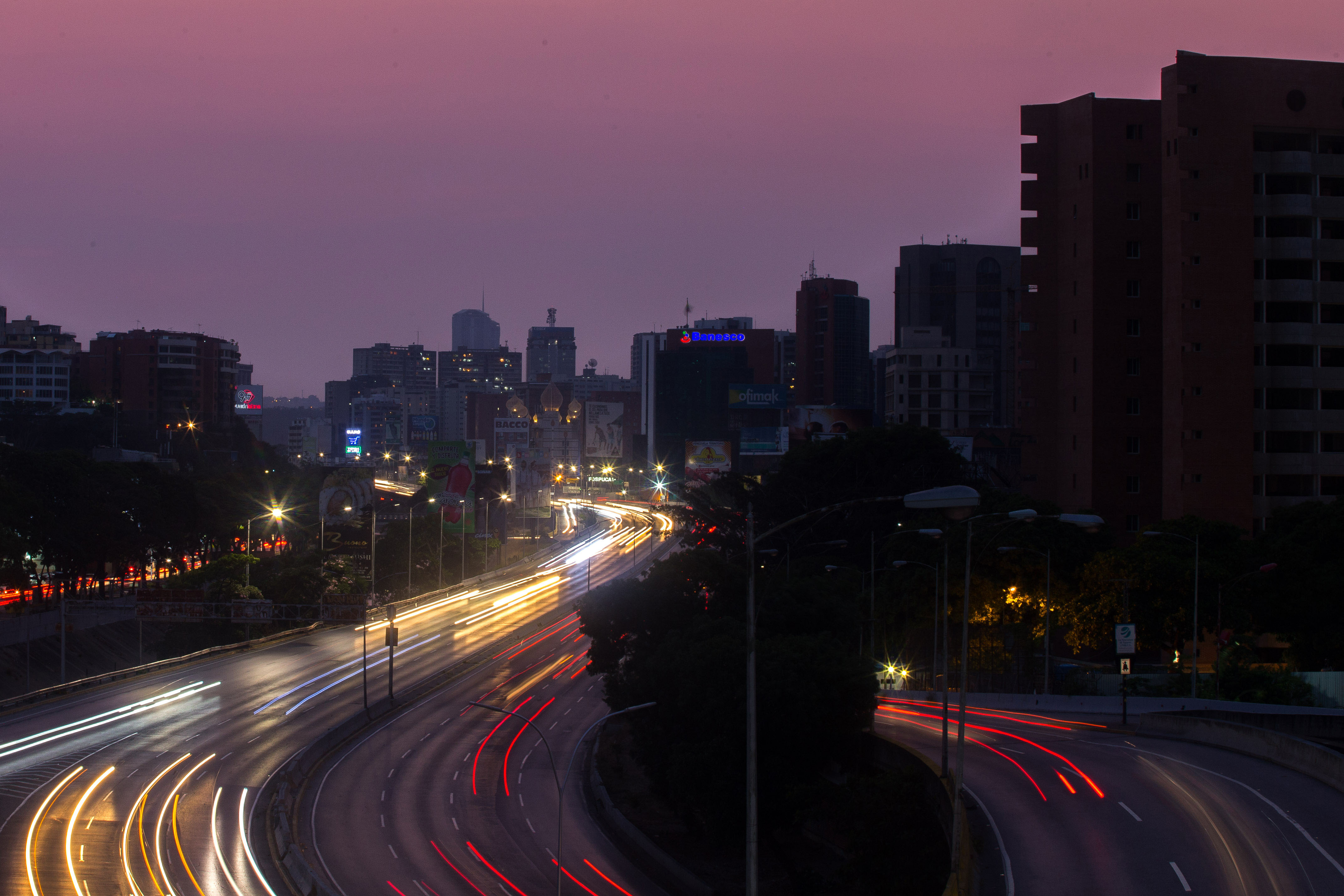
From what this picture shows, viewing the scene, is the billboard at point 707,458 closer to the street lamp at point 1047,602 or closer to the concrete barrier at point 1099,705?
the street lamp at point 1047,602

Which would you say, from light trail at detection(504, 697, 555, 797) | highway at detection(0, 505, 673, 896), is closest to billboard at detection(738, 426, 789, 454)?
highway at detection(0, 505, 673, 896)

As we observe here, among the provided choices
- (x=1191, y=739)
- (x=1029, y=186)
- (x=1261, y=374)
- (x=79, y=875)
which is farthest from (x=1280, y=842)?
(x=1029, y=186)

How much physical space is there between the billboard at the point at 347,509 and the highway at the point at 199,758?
2729 cm

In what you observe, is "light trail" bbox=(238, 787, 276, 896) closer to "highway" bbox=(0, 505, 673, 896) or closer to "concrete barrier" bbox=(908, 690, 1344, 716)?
"highway" bbox=(0, 505, 673, 896)

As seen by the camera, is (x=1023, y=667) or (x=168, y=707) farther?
(x=1023, y=667)

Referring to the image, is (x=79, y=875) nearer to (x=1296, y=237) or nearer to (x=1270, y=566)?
(x=1270, y=566)

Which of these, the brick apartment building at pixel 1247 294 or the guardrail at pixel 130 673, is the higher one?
the brick apartment building at pixel 1247 294

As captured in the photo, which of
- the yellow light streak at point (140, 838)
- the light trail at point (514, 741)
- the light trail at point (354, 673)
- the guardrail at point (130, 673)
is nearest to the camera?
the yellow light streak at point (140, 838)

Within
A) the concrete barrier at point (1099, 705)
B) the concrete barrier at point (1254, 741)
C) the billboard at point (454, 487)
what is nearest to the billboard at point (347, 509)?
the billboard at point (454, 487)

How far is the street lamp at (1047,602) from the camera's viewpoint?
61.4 metres

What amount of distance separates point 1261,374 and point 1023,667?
87.6 feet

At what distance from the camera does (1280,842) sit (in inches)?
1140

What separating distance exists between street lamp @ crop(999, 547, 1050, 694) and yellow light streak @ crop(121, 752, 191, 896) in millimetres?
39843

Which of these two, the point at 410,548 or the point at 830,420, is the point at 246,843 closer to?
the point at 410,548
